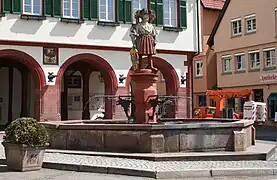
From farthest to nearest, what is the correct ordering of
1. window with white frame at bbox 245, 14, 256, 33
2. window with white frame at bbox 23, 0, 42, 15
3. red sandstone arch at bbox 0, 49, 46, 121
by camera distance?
window with white frame at bbox 245, 14, 256, 33 < red sandstone arch at bbox 0, 49, 46, 121 < window with white frame at bbox 23, 0, 42, 15

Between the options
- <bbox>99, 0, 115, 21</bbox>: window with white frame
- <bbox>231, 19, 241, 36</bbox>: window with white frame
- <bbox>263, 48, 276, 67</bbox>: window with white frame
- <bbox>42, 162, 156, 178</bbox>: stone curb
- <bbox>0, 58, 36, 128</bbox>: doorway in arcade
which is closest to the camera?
<bbox>42, 162, 156, 178</bbox>: stone curb

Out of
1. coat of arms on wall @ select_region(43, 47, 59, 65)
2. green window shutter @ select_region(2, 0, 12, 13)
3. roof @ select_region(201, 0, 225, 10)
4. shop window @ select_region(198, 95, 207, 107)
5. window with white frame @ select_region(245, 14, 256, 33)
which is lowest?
shop window @ select_region(198, 95, 207, 107)

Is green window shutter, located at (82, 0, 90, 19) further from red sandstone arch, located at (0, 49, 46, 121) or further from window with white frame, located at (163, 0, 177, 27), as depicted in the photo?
window with white frame, located at (163, 0, 177, 27)

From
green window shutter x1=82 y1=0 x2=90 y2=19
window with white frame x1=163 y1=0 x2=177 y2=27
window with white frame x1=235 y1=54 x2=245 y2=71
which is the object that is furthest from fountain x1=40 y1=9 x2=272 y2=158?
window with white frame x1=235 y1=54 x2=245 y2=71

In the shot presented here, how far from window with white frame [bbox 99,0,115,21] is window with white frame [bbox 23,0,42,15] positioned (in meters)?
3.33

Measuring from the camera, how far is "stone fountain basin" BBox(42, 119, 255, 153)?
521 inches

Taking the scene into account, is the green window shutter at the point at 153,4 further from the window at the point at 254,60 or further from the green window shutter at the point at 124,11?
the window at the point at 254,60

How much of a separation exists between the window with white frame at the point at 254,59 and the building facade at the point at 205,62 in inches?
237

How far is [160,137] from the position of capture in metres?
13.2

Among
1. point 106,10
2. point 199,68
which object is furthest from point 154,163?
point 199,68

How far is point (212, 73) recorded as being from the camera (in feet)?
148

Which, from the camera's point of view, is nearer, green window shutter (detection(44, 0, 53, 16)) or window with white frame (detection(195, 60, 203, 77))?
green window shutter (detection(44, 0, 53, 16))

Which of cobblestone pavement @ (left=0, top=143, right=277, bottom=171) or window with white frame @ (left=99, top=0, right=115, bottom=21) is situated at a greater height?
window with white frame @ (left=99, top=0, right=115, bottom=21)

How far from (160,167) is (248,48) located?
29.4 metres
